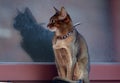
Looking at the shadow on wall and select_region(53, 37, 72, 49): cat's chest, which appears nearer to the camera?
select_region(53, 37, 72, 49): cat's chest

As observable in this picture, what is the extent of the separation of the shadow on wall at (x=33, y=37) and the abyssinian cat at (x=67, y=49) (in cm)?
20

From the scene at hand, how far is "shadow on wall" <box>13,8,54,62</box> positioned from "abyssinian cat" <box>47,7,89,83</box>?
0.66 ft

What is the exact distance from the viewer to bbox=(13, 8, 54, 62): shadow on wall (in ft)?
4.83

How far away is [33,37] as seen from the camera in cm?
148

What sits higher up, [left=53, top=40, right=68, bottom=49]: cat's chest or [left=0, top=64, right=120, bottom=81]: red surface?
[left=53, top=40, right=68, bottom=49]: cat's chest

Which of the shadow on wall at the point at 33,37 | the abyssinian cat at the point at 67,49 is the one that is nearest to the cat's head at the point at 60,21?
the abyssinian cat at the point at 67,49

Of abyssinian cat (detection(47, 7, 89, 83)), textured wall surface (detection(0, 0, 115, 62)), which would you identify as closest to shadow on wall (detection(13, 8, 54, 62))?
textured wall surface (detection(0, 0, 115, 62))

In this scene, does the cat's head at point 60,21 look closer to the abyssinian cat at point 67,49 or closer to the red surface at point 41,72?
the abyssinian cat at point 67,49

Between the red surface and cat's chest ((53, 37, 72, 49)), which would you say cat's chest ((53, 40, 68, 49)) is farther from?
the red surface

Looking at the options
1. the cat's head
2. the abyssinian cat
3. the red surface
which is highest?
the cat's head

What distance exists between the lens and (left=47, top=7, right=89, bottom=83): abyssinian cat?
1.25 meters

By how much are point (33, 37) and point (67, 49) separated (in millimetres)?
288

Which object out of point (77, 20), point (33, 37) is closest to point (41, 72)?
point (33, 37)

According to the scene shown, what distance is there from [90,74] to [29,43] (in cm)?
30
